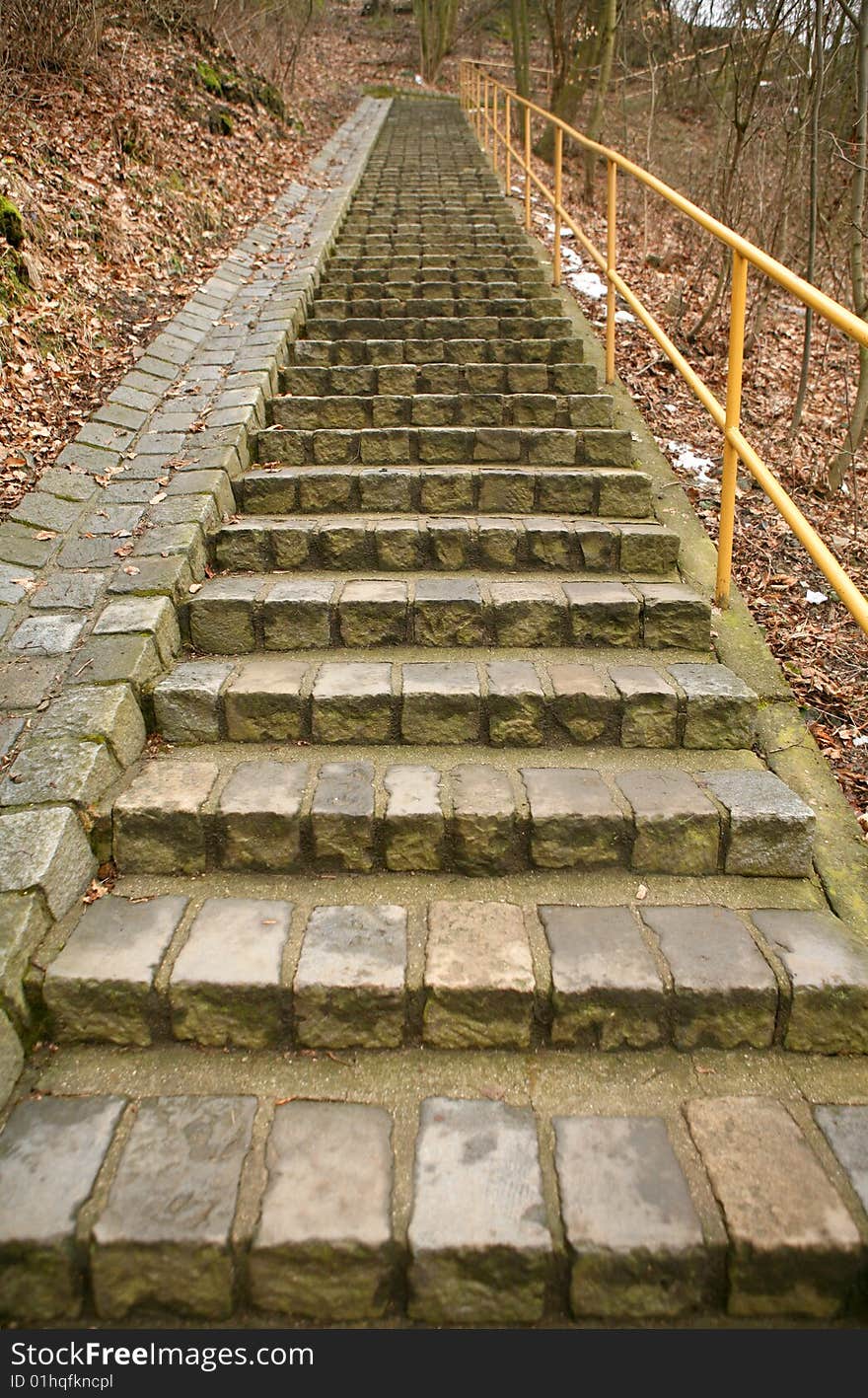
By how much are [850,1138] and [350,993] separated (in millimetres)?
1059

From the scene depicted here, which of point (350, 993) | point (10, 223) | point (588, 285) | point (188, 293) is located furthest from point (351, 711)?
point (588, 285)

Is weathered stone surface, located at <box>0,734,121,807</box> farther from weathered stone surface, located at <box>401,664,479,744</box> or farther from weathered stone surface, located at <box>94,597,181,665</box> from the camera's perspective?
weathered stone surface, located at <box>401,664,479,744</box>

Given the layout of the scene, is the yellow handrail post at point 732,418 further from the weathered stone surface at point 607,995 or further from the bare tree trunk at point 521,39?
the bare tree trunk at point 521,39

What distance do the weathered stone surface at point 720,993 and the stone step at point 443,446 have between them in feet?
7.99

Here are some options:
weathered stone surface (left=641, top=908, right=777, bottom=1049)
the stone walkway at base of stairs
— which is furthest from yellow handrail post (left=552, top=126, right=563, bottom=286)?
weathered stone surface (left=641, top=908, right=777, bottom=1049)

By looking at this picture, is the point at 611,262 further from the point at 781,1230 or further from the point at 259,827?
the point at 781,1230

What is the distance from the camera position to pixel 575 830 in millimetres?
2328

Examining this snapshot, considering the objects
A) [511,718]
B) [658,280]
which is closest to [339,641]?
[511,718]

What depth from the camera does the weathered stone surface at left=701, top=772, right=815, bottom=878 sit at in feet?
7.63

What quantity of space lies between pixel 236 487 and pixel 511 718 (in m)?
1.69

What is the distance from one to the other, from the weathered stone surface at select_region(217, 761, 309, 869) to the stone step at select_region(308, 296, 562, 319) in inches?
141

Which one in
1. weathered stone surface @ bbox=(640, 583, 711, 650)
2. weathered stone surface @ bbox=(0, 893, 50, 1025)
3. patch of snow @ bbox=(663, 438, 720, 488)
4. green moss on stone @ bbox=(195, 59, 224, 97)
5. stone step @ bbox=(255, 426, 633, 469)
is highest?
green moss on stone @ bbox=(195, 59, 224, 97)

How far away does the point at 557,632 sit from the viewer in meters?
3.02

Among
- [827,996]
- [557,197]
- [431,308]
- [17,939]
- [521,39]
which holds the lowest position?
[827,996]
